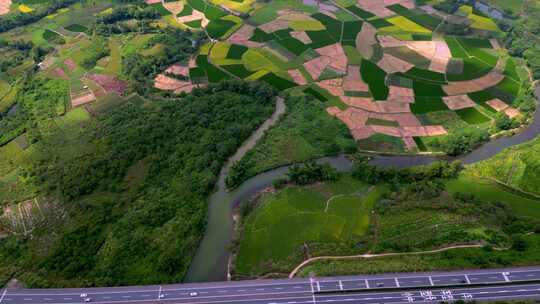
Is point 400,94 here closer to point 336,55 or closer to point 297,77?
point 336,55

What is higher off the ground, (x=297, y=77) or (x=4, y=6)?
(x=297, y=77)

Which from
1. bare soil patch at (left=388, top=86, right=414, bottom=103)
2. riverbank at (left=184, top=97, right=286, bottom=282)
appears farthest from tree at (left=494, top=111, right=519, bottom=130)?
riverbank at (left=184, top=97, right=286, bottom=282)

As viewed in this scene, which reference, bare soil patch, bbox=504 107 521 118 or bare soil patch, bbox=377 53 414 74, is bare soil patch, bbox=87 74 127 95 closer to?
bare soil patch, bbox=377 53 414 74

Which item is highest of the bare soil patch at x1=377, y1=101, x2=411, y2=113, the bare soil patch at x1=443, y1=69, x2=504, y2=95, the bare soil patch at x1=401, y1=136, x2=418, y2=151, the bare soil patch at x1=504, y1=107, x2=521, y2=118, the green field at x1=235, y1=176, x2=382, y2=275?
the bare soil patch at x1=443, y1=69, x2=504, y2=95

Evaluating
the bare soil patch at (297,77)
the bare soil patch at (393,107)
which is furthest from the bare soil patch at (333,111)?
the bare soil patch at (297,77)

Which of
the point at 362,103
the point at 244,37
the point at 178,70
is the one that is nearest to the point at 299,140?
the point at 362,103

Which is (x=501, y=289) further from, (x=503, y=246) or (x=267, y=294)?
(x=267, y=294)

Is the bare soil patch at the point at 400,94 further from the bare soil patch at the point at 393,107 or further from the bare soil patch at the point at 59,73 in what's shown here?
the bare soil patch at the point at 59,73
